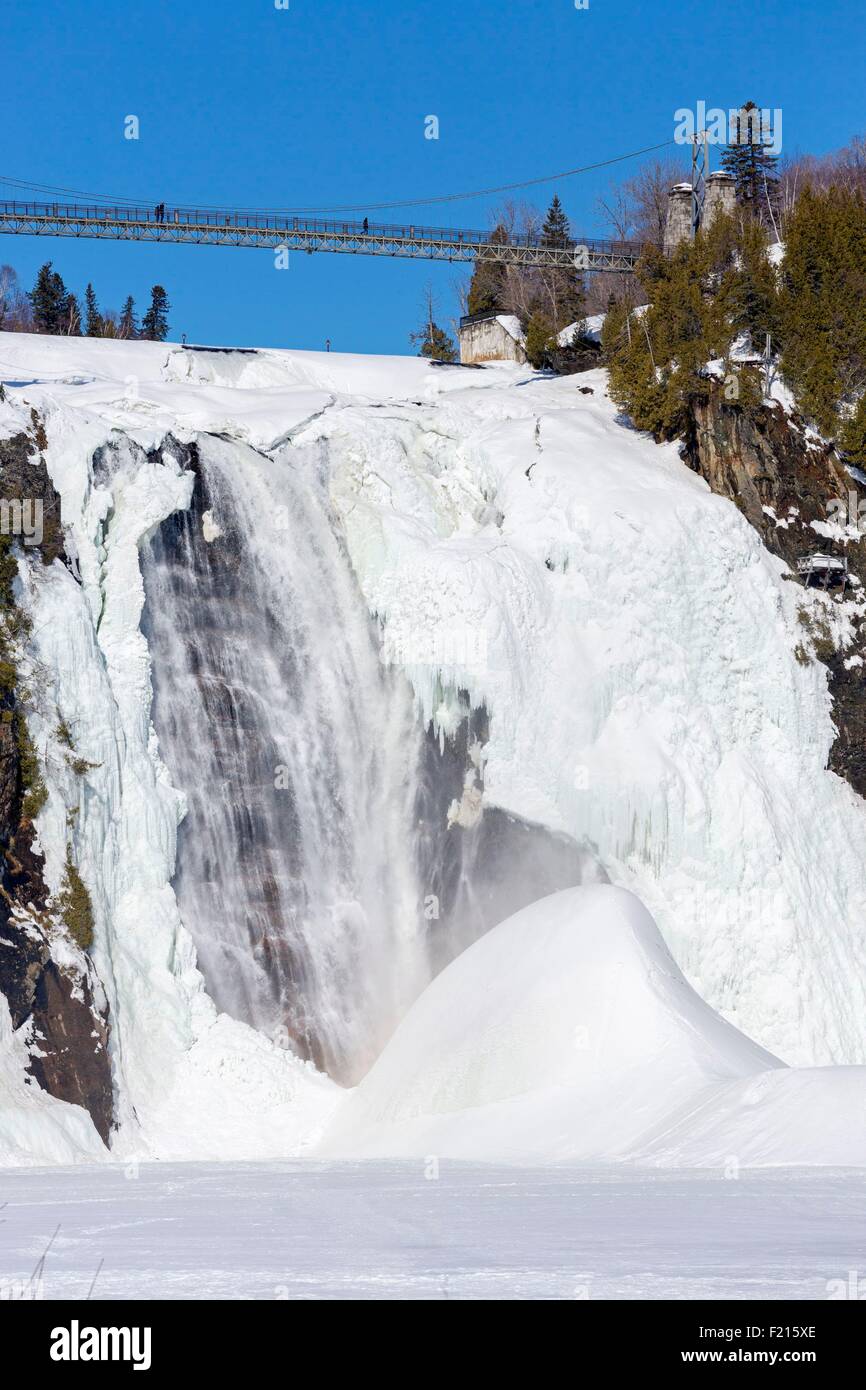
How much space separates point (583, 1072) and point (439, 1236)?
34.4ft

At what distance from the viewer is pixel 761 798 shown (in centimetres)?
2992

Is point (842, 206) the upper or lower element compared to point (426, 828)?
upper

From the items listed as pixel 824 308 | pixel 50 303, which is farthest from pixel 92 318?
pixel 824 308

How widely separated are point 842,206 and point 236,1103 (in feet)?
73.6

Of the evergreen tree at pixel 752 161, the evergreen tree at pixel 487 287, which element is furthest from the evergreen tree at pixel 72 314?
the evergreen tree at pixel 752 161

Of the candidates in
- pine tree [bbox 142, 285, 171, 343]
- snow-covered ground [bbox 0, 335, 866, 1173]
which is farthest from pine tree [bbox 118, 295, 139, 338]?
snow-covered ground [bbox 0, 335, 866, 1173]

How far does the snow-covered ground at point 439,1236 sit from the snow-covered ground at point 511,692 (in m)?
9.06

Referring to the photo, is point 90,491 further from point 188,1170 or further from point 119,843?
point 188,1170

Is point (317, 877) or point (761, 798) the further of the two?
point (761, 798)

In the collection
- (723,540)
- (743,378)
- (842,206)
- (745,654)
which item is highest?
(842,206)

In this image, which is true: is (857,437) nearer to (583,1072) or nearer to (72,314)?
(583,1072)

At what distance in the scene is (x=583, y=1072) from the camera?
20.3 m

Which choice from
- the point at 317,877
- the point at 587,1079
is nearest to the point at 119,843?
the point at 317,877

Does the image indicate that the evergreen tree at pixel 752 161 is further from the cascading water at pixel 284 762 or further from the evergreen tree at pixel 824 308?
the cascading water at pixel 284 762
